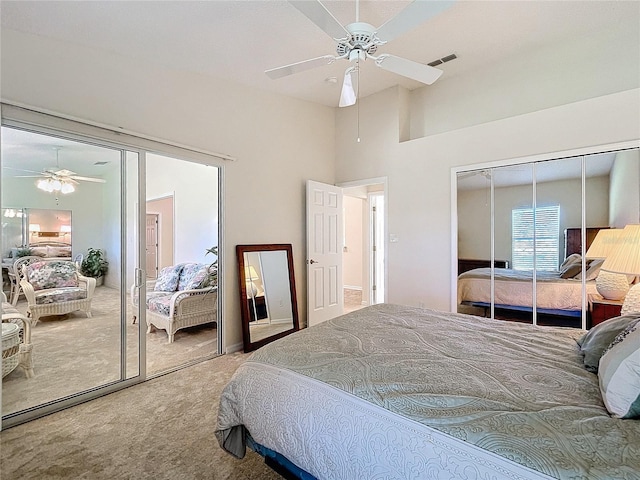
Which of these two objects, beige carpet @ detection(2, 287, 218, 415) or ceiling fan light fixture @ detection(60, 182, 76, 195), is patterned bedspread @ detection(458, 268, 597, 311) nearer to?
beige carpet @ detection(2, 287, 218, 415)

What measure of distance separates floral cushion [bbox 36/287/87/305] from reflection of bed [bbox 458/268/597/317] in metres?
3.76

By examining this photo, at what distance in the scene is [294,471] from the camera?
4.53 feet

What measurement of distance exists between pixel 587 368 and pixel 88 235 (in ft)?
11.1

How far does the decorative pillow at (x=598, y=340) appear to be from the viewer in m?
1.32

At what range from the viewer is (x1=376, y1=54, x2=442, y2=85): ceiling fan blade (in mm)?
2174

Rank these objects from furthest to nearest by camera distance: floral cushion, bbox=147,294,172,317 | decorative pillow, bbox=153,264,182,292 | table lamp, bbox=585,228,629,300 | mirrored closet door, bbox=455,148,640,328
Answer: decorative pillow, bbox=153,264,182,292, floral cushion, bbox=147,294,172,317, mirrored closet door, bbox=455,148,640,328, table lamp, bbox=585,228,629,300

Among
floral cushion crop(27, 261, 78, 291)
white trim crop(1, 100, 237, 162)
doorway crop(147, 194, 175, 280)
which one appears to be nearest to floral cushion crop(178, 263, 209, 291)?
doorway crop(147, 194, 175, 280)

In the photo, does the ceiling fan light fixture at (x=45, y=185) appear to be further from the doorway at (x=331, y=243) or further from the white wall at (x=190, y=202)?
the doorway at (x=331, y=243)

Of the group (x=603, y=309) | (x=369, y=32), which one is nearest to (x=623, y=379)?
(x=369, y=32)

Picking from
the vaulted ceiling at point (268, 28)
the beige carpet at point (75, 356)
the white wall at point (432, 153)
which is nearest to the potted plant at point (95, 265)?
the beige carpet at point (75, 356)

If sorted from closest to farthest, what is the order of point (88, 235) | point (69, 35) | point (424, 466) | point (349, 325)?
point (424, 466), point (349, 325), point (69, 35), point (88, 235)

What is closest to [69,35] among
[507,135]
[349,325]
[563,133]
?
[349,325]

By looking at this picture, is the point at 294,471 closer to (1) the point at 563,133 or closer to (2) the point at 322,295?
(2) the point at 322,295

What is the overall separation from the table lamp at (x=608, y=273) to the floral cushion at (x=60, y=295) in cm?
449
